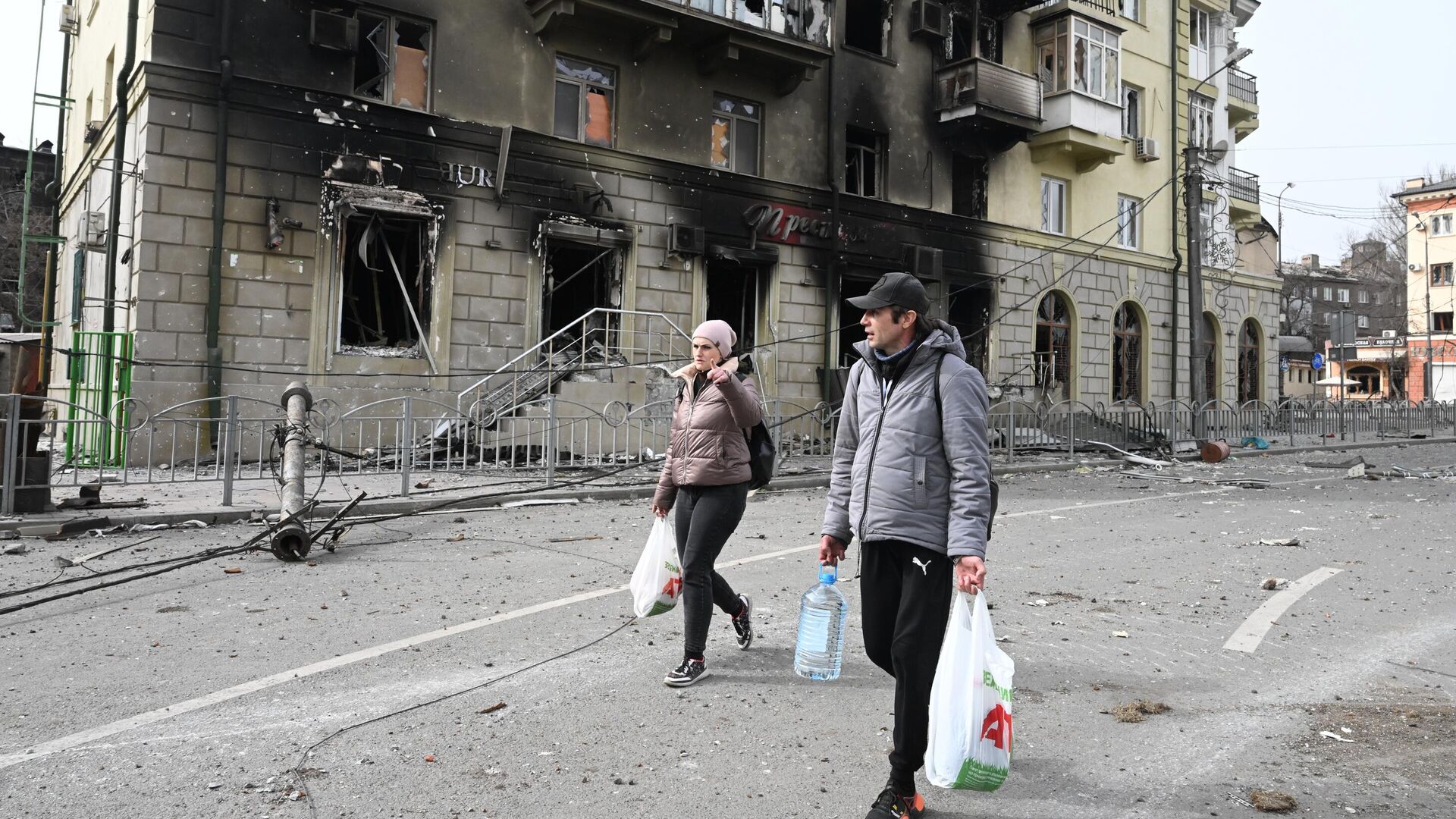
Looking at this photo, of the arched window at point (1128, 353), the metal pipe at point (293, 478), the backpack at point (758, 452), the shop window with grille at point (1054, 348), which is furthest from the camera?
the arched window at point (1128, 353)

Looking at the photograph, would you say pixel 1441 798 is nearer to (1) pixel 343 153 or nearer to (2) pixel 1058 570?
(2) pixel 1058 570

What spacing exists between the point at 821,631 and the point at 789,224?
689 inches

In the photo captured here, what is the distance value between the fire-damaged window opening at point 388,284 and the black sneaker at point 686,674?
13235 millimetres

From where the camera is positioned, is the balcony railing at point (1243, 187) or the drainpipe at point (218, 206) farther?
the balcony railing at point (1243, 187)

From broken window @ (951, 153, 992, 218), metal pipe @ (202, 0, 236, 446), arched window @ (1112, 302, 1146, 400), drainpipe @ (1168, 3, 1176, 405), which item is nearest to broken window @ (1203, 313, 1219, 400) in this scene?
drainpipe @ (1168, 3, 1176, 405)

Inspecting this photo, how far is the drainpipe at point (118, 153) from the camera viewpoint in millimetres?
16047

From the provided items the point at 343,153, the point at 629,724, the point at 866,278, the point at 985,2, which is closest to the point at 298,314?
the point at 343,153

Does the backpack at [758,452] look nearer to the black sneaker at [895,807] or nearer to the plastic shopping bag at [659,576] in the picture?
the plastic shopping bag at [659,576]

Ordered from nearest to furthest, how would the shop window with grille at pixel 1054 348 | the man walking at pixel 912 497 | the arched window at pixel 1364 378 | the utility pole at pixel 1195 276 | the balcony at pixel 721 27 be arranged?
A: 1. the man walking at pixel 912 497
2. the balcony at pixel 721 27
3. the utility pole at pixel 1195 276
4. the shop window with grille at pixel 1054 348
5. the arched window at pixel 1364 378

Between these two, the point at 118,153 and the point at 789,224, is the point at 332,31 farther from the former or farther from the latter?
the point at 789,224

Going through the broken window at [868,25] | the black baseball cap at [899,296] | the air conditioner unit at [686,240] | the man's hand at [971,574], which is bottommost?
the man's hand at [971,574]

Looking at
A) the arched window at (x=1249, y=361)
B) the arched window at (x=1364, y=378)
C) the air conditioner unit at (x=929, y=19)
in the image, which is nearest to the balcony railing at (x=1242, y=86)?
the arched window at (x=1249, y=361)

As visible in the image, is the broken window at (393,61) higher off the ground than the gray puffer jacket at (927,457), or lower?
higher

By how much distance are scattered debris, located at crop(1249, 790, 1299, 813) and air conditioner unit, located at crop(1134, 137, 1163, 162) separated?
2837 centimetres
